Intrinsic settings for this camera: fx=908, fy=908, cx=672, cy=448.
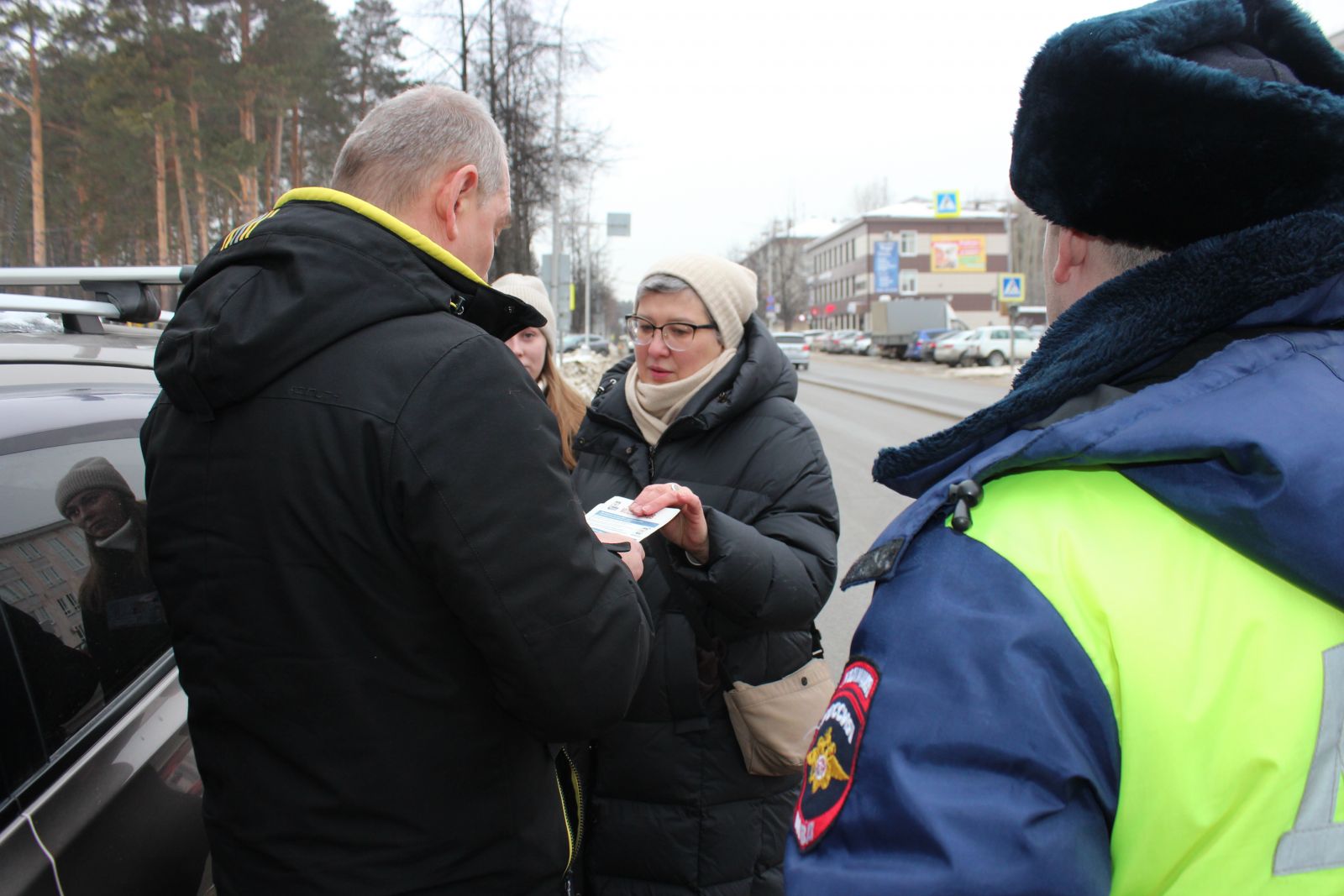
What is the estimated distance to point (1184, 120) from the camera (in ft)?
2.93

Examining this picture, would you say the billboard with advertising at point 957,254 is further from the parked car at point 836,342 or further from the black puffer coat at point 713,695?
the black puffer coat at point 713,695

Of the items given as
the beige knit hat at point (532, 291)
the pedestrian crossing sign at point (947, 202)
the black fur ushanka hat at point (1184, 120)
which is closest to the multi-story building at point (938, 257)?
the pedestrian crossing sign at point (947, 202)

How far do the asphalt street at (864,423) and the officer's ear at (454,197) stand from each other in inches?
42.9

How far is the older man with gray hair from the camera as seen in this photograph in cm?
131

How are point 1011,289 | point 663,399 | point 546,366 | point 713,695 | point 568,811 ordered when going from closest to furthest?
1. point 568,811
2. point 713,695
3. point 663,399
4. point 546,366
5. point 1011,289

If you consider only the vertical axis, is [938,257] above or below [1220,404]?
above

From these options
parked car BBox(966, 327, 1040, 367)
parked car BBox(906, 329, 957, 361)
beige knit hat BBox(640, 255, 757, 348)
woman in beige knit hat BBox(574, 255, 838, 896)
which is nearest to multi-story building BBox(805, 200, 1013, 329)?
parked car BBox(906, 329, 957, 361)

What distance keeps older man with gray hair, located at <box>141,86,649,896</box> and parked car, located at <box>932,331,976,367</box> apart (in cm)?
3419

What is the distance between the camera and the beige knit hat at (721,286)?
255 centimetres

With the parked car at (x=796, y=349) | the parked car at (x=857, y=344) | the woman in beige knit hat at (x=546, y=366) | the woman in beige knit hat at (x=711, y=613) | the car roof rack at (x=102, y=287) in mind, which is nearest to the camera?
the woman in beige knit hat at (x=711, y=613)

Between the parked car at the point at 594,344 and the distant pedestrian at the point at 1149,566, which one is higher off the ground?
the distant pedestrian at the point at 1149,566

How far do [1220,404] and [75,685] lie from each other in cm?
187

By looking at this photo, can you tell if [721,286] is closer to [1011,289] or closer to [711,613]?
[711,613]

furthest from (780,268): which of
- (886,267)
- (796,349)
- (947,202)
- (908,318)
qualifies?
(796,349)
